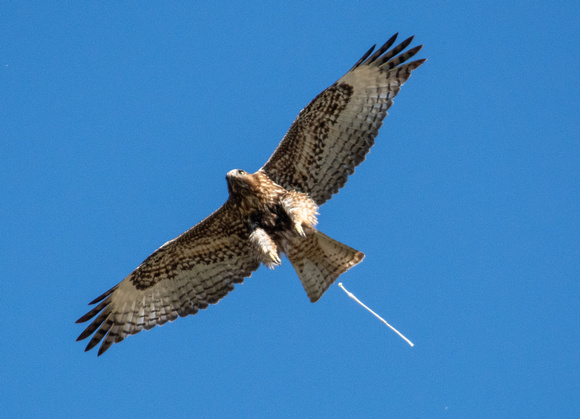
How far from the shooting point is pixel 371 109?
9.23m

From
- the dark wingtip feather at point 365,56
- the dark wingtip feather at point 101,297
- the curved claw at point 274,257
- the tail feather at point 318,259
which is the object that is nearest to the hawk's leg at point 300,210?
the tail feather at point 318,259

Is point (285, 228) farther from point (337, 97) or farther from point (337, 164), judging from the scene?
point (337, 97)

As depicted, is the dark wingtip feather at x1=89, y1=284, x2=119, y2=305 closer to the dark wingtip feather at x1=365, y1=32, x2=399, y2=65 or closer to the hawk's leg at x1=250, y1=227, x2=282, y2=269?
the hawk's leg at x1=250, y1=227, x2=282, y2=269

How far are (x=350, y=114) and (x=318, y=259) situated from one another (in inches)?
69.9

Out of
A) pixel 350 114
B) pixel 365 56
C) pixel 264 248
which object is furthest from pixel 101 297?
pixel 365 56

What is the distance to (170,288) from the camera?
9.84 m

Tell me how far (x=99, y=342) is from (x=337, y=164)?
3747 millimetres

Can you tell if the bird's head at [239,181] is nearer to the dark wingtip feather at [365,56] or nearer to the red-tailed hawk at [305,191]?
the red-tailed hawk at [305,191]

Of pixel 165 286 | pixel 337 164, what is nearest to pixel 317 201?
pixel 337 164

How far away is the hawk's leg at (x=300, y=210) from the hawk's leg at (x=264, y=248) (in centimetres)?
38

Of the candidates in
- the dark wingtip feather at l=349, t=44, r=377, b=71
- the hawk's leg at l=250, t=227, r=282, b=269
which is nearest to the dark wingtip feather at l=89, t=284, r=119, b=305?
the hawk's leg at l=250, t=227, r=282, b=269

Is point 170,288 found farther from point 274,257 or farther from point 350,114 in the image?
point 350,114

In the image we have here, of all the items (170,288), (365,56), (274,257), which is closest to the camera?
(274,257)

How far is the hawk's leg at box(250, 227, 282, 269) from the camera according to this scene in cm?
895
